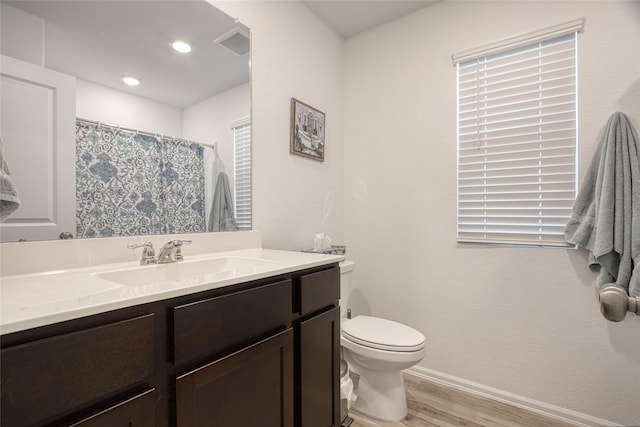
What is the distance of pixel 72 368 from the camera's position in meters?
0.55

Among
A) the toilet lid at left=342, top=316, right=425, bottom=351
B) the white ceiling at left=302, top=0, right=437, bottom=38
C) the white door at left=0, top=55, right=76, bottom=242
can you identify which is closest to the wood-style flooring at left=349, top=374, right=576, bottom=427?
the toilet lid at left=342, top=316, right=425, bottom=351

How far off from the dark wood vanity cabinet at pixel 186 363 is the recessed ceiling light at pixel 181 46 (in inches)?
43.1

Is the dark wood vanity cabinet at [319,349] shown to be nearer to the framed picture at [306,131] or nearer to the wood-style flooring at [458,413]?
the wood-style flooring at [458,413]

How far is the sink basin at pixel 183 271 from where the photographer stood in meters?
0.91

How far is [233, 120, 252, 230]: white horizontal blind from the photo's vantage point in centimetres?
155

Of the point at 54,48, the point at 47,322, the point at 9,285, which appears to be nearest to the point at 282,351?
the point at 47,322

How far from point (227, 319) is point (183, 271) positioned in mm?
415

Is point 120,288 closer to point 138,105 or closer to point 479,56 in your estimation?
point 138,105

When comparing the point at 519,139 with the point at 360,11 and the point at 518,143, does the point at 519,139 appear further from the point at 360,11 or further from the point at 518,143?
the point at 360,11

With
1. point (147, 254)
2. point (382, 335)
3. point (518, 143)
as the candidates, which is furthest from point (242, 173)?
point (518, 143)

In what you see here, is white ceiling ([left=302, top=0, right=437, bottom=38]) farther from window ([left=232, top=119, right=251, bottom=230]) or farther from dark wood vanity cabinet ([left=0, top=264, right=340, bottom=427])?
dark wood vanity cabinet ([left=0, top=264, right=340, bottom=427])

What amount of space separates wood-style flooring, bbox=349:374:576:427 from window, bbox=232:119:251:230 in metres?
1.23

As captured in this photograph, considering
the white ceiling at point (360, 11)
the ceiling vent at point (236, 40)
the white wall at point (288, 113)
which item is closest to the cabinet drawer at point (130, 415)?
the white wall at point (288, 113)

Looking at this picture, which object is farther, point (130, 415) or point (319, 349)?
point (319, 349)
